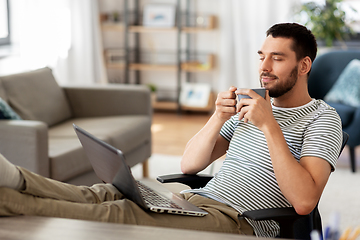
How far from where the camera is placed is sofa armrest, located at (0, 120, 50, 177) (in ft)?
7.32

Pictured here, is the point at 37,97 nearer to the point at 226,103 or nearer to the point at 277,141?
the point at 226,103

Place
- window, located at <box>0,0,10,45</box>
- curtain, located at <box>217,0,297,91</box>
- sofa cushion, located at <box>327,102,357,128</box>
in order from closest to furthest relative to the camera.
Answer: sofa cushion, located at <box>327,102,357,128</box>, window, located at <box>0,0,10,45</box>, curtain, located at <box>217,0,297,91</box>

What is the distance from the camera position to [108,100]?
326 cm

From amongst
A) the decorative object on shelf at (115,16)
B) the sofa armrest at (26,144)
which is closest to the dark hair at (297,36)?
the sofa armrest at (26,144)

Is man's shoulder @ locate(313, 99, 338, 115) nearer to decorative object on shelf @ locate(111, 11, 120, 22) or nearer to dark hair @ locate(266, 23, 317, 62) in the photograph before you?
dark hair @ locate(266, 23, 317, 62)

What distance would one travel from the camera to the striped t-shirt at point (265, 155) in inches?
54.7

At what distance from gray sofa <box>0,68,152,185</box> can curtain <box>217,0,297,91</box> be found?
7.23ft

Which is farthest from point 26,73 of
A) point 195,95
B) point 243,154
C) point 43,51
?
point 195,95

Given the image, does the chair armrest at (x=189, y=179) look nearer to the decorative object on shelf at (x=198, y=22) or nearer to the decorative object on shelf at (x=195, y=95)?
the decorative object on shelf at (x=195, y=95)

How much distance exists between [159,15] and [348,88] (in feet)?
8.24

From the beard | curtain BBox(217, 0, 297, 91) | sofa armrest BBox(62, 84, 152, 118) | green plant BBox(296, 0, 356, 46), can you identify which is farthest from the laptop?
curtain BBox(217, 0, 297, 91)

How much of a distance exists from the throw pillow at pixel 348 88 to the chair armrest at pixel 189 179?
93.2 inches

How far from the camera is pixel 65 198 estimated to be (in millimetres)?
1187

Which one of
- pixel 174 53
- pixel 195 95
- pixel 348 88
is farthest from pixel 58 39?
pixel 348 88
